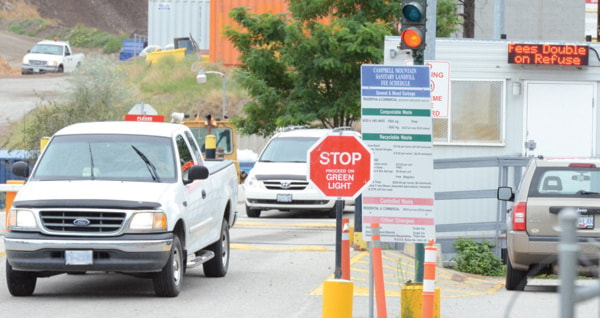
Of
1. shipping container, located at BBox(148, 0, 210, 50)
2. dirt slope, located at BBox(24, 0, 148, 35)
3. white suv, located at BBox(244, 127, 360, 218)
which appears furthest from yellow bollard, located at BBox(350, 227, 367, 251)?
dirt slope, located at BBox(24, 0, 148, 35)

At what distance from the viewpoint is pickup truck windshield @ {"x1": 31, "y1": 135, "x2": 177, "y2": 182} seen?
1294 centimetres

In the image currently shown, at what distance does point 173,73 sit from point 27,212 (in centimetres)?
4732

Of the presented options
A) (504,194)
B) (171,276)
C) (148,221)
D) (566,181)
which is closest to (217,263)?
(171,276)

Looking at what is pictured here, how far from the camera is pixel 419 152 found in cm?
1080

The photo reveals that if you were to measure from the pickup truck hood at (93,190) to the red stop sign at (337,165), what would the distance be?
6.84 ft

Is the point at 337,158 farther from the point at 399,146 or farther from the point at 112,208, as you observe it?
the point at 112,208

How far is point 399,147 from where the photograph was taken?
10.8m

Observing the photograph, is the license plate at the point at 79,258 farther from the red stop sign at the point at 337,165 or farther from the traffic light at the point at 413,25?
the traffic light at the point at 413,25

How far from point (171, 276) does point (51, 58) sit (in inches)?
2050

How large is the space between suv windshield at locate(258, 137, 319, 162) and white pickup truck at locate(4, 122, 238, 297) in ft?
37.1

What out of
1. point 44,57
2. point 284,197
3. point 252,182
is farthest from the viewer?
point 44,57

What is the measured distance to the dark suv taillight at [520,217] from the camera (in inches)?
532

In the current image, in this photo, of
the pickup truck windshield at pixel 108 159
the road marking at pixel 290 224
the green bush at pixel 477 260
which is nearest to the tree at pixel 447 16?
the road marking at pixel 290 224

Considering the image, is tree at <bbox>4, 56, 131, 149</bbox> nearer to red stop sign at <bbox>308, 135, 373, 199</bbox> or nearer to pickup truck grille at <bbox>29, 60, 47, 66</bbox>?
pickup truck grille at <bbox>29, 60, 47, 66</bbox>
